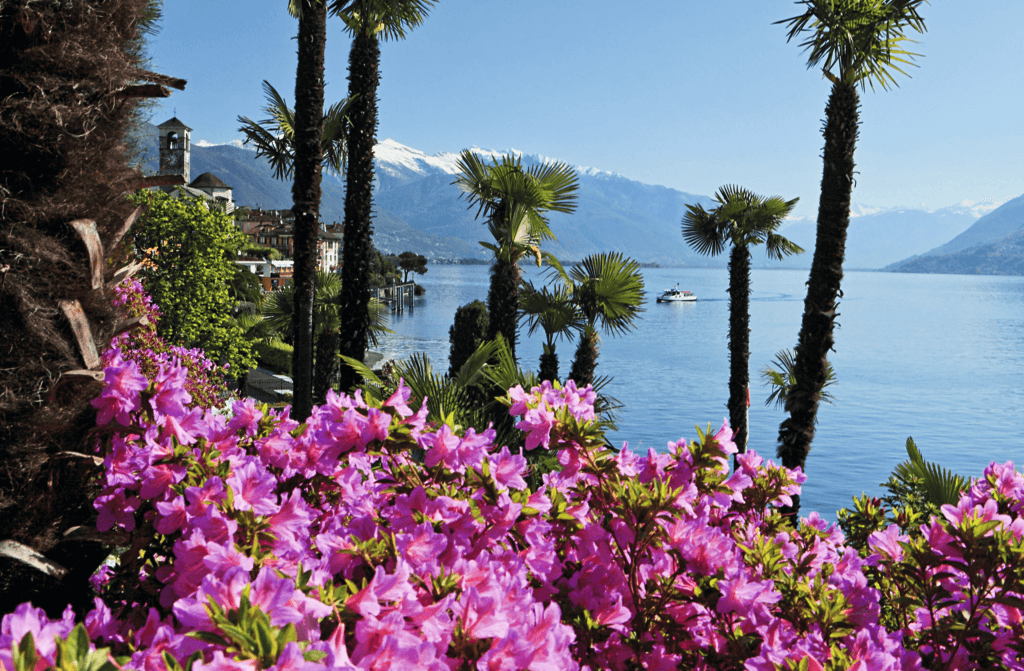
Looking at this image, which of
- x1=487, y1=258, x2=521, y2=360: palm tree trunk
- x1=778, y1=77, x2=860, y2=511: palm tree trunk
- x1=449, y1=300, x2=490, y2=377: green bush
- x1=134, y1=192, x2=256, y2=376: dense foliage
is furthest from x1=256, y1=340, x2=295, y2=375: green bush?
x1=778, y1=77, x2=860, y2=511: palm tree trunk

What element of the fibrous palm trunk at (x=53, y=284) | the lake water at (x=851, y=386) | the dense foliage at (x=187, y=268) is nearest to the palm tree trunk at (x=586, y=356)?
the lake water at (x=851, y=386)

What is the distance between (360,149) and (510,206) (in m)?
3.00

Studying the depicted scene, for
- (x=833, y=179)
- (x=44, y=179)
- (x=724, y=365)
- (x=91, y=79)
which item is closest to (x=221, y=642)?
(x=44, y=179)

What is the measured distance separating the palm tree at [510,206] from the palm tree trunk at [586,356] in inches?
63.7

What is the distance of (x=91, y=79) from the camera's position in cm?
243

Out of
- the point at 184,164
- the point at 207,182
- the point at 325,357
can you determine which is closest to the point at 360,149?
the point at 325,357

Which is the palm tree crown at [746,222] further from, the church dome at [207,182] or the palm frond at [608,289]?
the church dome at [207,182]

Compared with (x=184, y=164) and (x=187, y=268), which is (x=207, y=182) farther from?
(x=187, y=268)

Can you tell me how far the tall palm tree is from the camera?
1077 centimetres

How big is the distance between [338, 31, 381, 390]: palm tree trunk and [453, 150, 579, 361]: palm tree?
6.03 ft

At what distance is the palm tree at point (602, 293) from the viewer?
11.2 metres

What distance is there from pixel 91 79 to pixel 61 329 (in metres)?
0.93

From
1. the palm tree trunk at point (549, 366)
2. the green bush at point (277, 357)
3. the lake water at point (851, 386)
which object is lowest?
the lake water at point (851, 386)

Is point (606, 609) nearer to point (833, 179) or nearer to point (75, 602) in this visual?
point (75, 602)
